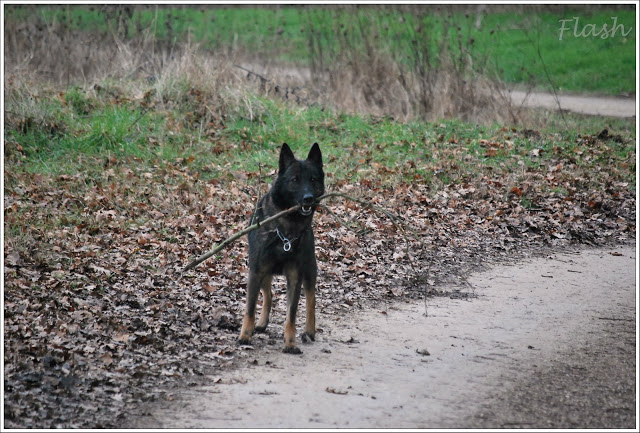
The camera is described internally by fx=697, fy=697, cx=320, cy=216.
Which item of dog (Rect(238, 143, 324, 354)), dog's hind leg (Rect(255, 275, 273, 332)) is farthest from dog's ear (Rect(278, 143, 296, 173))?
dog's hind leg (Rect(255, 275, 273, 332))

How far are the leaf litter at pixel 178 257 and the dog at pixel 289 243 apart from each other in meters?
0.41

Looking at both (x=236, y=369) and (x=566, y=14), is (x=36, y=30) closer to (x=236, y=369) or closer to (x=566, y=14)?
(x=236, y=369)

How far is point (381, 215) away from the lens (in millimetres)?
10258

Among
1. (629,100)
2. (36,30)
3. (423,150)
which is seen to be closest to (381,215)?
(423,150)

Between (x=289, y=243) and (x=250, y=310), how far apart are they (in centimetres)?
69

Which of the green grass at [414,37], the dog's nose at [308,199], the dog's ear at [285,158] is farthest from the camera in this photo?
the green grass at [414,37]

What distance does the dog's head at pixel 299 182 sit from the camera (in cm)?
570

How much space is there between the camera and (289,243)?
5.73 metres

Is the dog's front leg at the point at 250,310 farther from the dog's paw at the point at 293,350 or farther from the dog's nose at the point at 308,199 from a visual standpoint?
the dog's nose at the point at 308,199

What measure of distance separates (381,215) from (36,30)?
1111cm

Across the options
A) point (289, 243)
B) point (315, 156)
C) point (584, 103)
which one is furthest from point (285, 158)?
point (584, 103)

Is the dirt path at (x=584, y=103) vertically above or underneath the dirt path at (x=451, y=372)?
above

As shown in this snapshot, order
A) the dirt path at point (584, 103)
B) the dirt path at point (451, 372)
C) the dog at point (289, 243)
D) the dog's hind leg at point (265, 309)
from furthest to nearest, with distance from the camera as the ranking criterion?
the dirt path at point (584, 103), the dog's hind leg at point (265, 309), the dog at point (289, 243), the dirt path at point (451, 372)

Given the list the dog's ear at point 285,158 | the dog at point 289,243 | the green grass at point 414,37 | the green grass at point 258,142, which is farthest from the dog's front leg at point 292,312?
the green grass at point 414,37
